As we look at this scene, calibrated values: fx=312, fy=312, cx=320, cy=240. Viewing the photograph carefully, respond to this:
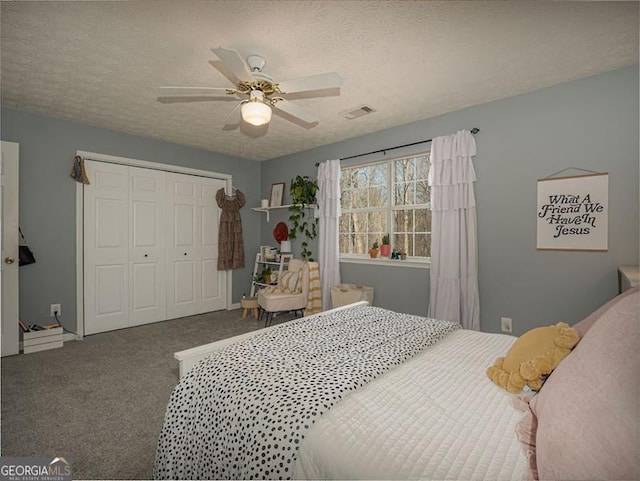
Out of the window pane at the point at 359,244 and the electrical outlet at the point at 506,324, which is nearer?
the electrical outlet at the point at 506,324

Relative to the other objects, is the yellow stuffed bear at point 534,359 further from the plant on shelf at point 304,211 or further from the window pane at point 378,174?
the plant on shelf at point 304,211

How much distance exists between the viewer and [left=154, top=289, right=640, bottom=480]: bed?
0.72 m

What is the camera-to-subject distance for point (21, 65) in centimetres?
241

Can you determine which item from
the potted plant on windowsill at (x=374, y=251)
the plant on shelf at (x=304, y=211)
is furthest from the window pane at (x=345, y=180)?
the potted plant on windowsill at (x=374, y=251)

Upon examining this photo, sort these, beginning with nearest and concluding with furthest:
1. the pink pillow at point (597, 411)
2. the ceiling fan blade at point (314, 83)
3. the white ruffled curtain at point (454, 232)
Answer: the pink pillow at point (597, 411)
the ceiling fan blade at point (314, 83)
the white ruffled curtain at point (454, 232)

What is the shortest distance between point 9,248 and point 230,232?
2563mm

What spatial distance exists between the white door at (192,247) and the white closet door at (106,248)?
57cm

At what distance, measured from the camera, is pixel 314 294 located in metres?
4.07

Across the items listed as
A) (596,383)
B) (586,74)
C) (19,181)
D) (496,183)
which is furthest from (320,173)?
(596,383)

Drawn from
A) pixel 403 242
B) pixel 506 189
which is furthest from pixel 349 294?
pixel 506 189

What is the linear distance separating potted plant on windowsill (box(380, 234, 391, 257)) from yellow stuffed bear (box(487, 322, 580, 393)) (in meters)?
2.53

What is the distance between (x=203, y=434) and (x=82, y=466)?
3.23 feet

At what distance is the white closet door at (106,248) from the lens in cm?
379

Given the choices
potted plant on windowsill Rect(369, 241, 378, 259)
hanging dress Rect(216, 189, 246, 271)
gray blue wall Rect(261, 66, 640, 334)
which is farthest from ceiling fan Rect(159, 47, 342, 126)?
hanging dress Rect(216, 189, 246, 271)
